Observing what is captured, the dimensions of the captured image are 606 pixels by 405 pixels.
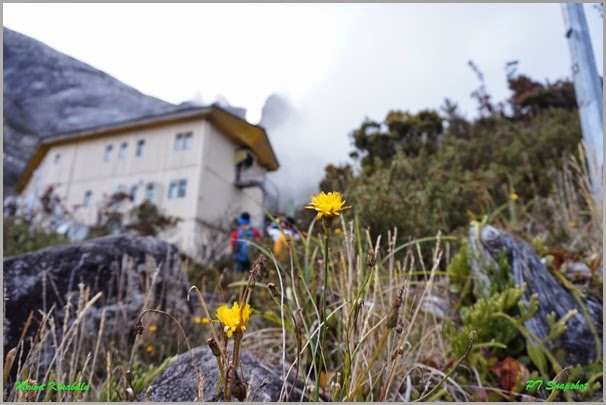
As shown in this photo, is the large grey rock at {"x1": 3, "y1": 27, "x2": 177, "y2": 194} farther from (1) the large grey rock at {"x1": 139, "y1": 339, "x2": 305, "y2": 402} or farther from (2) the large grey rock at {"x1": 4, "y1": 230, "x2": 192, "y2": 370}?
(1) the large grey rock at {"x1": 139, "y1": 339, "x2": 305, "y2": 402}

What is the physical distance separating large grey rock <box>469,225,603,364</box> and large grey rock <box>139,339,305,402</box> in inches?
39.4

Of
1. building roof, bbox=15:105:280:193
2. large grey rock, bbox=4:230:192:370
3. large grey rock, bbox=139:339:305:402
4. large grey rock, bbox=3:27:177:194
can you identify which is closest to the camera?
large grey rock, bbox=139:339:305:402

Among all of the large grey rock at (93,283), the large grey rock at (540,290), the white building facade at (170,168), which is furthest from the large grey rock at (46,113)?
the large grey rock at (540,290)

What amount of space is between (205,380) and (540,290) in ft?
4.58

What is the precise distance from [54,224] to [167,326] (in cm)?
495

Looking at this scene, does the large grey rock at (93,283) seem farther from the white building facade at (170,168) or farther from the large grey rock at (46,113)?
the white building facade at (170,168)

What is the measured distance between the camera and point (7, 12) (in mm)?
1513

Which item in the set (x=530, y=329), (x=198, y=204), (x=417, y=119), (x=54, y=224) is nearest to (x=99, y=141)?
(x=198, y=204)

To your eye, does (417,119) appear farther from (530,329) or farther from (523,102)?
(530,329)

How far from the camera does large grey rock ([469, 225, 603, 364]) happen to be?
184 cm

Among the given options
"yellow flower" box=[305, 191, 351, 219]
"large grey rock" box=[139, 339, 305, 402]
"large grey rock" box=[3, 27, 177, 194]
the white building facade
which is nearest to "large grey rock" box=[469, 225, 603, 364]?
"large grey rock" box=[139, 339, 305, 402]

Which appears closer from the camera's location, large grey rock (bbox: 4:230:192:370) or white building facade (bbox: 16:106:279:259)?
large grey rock (bbox: 4:230:192:370)

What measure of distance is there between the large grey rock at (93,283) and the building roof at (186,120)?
2.07 m

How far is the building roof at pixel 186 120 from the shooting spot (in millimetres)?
5332
